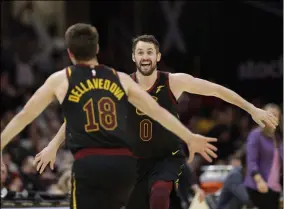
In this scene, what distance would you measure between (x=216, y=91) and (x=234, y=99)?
241 millimetres

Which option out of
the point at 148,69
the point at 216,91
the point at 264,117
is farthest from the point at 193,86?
the point at 264,117

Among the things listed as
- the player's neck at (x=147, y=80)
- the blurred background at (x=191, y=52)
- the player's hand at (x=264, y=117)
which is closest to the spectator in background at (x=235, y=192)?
the blurred background at (x=191, y=52)

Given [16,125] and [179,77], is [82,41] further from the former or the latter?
[179,77]

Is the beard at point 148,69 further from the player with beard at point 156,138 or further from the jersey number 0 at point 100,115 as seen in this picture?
the jersey number 0 at point 100,115

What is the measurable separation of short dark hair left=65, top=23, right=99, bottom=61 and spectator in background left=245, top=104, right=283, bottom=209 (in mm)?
5622

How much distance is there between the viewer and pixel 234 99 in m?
8.44

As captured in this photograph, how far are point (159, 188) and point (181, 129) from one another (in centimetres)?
234

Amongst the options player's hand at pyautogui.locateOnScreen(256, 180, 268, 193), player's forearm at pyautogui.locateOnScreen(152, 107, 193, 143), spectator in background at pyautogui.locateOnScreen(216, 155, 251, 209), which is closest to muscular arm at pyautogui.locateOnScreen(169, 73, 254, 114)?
player's forearm at pyautogui.locateOnScreen(152, 107, 193, 143)

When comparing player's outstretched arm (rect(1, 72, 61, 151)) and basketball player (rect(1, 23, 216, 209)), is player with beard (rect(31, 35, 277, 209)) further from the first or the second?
player's outstretched arm (rect(1, 72, 61, 151))

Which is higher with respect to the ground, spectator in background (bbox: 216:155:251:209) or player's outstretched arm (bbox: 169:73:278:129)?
player's outstretched arm (bbox: 169:73:278:129)

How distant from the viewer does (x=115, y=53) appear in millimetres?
18766

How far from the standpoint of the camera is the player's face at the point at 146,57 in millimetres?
8984

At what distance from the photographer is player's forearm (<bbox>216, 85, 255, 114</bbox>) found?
8.34m

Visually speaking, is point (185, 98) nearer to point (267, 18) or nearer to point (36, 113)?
point (267, 18)
